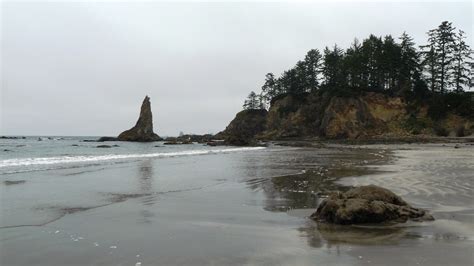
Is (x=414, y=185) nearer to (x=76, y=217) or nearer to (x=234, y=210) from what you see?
(x=234, y=210)

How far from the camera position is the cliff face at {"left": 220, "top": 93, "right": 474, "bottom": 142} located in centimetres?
5819

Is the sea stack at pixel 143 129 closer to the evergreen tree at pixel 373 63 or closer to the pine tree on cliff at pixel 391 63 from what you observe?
the evergreen tree at pixel 373 63

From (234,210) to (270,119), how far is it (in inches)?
3320

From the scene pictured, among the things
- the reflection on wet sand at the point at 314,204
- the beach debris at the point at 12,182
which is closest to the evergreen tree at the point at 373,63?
the reflection on wet sand at the point at 314,204

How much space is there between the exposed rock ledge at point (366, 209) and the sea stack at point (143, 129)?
9795 cm

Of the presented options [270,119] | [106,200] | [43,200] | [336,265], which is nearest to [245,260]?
[336,265]

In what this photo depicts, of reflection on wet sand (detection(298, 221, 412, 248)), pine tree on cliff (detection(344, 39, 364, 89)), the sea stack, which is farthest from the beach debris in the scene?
the sea stack

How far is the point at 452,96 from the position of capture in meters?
59.8

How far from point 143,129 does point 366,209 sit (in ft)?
330

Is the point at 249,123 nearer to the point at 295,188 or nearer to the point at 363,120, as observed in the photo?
the point at 363,120

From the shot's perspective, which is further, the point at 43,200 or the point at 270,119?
the point at 270,119

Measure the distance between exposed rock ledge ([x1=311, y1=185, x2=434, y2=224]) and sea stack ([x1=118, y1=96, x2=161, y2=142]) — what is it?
98.0 metres

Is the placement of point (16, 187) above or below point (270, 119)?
below

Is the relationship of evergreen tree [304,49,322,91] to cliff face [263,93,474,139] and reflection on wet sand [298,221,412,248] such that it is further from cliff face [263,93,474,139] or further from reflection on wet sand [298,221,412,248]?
reflection on wet sand [298,221,412,248]
